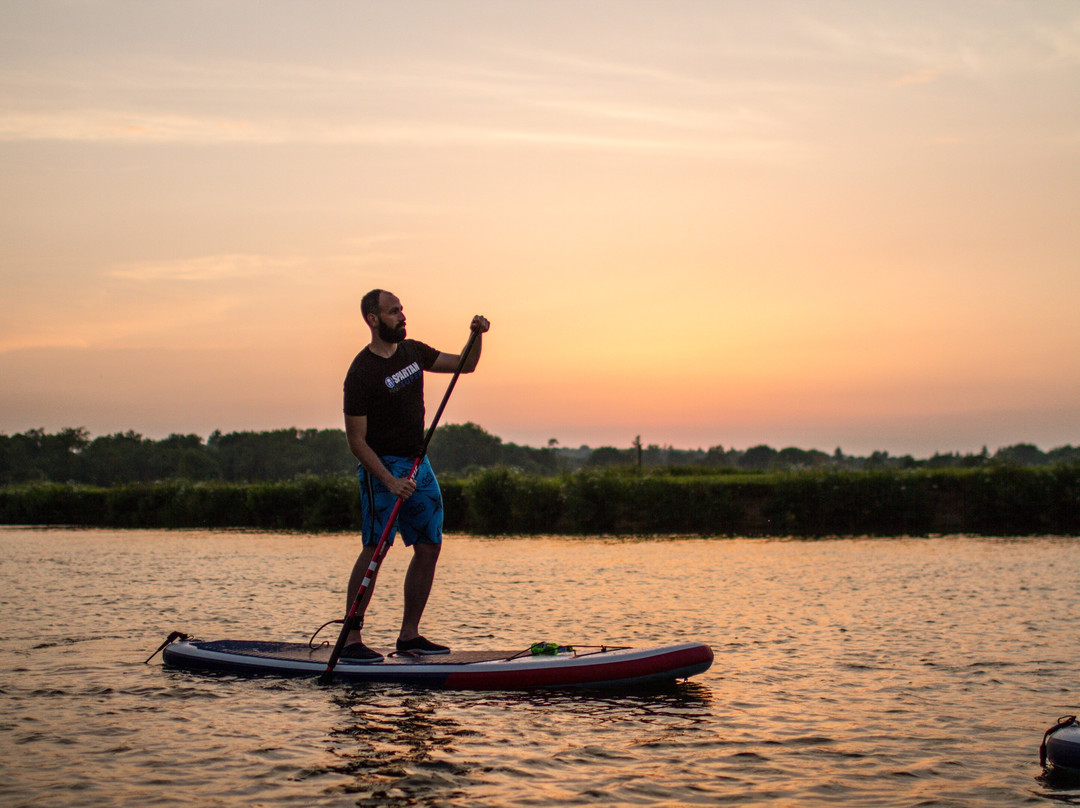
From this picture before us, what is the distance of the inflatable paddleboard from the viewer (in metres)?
5.46

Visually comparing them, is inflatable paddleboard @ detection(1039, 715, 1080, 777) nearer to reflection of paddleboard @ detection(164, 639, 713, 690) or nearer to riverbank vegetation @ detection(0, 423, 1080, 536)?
reflection of paddleboard @ detection(164, 639, 713, 690)

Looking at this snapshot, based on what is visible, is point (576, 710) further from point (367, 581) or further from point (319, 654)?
point (319, 654)

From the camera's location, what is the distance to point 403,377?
8.29 metres

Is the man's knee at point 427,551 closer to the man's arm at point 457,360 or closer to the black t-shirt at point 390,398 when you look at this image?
the black t-shirt at point 390,398

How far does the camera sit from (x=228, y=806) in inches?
193

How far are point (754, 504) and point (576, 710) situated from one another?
29.4 meters

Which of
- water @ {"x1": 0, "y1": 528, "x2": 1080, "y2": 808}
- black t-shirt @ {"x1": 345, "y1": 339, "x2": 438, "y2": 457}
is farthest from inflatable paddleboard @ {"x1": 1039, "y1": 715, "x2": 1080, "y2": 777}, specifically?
black t-shirt @ {"x1": 345, "y1": 339, "x2": 438, "y2": 457}

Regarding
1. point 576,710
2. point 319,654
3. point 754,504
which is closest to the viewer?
point 576,710

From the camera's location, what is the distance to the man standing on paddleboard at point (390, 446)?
26.7 ft

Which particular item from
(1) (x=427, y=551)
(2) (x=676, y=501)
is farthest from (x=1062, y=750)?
(2) (x=676, y=501)

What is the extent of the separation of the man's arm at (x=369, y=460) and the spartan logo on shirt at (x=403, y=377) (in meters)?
0.34

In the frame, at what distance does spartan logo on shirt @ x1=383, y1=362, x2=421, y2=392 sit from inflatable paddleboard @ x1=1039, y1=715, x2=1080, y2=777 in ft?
16.9

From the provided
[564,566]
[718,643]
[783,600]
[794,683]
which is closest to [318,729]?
[794,683]

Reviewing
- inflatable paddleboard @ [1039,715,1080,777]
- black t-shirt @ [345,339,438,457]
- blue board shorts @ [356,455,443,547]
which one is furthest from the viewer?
blue board shorts @ [356,455,443,547]
